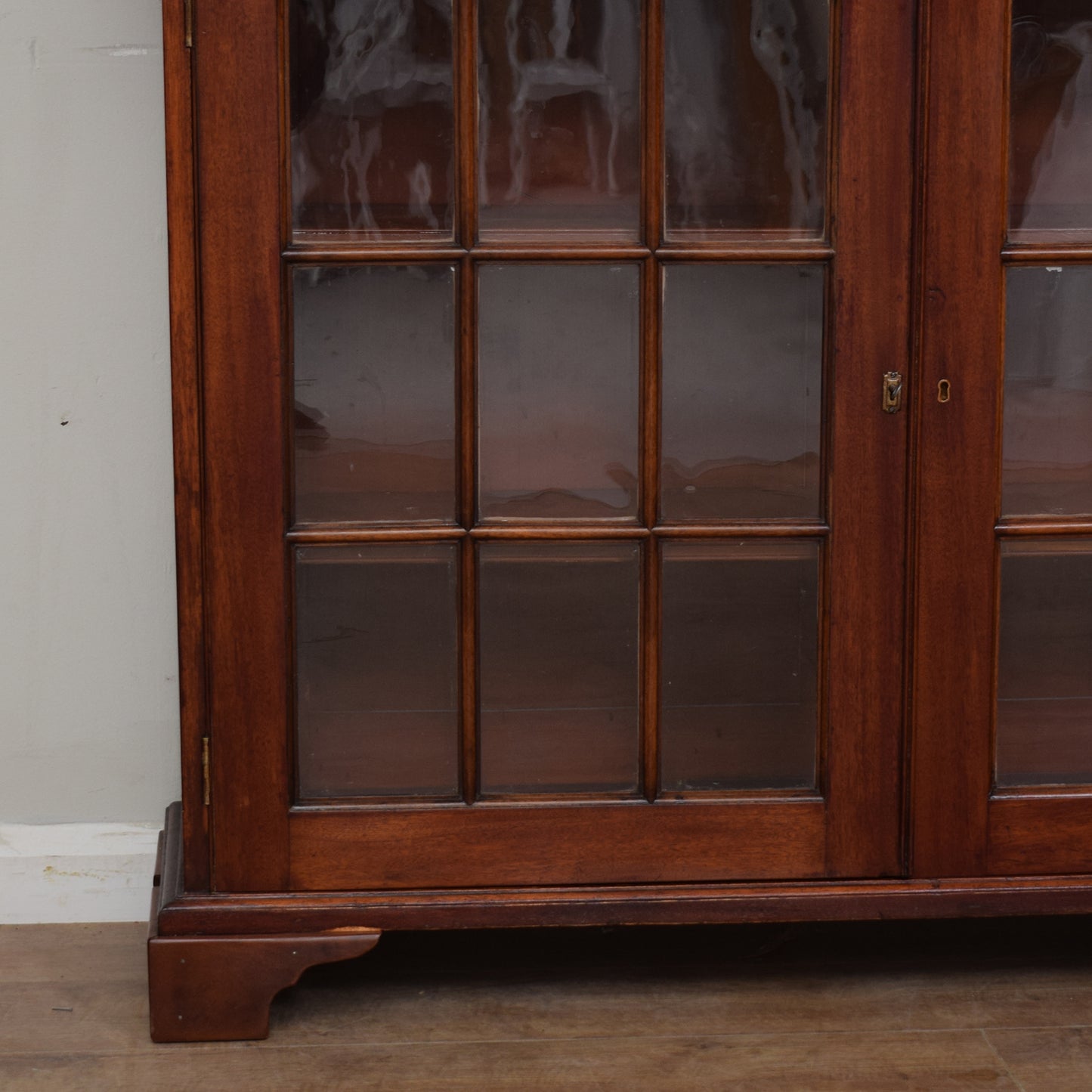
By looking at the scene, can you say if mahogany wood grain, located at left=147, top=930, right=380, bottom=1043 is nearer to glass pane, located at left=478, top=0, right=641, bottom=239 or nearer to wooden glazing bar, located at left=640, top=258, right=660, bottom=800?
wooden glazing bar, located at left=640, top=258, right=660, bottom=800

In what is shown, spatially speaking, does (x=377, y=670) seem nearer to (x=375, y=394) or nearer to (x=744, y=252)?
(x=375, y=394)

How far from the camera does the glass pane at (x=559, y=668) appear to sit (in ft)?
5.08

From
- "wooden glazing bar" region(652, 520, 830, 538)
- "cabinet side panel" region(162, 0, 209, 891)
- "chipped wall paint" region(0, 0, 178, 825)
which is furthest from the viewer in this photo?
→ "chipped wall paint" region(0, 0, 178, 825)

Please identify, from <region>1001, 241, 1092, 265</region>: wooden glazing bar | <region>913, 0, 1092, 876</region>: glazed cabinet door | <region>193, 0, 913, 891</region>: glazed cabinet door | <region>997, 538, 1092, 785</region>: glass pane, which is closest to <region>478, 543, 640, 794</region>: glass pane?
<region>193, 0, 913, 891</region>: glazed cabinet door


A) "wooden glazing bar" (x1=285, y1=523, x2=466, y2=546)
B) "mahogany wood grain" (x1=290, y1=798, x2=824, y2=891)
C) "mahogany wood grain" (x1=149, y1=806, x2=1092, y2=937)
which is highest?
"wooden glazing bar" (x1=285, y1=523, x2=466, y2=546)

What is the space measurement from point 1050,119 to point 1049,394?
32 centimetres

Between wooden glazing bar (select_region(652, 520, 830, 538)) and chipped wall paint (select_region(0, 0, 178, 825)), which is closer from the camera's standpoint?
wooden glazing bar (select_region(652, 520, 830, 538))

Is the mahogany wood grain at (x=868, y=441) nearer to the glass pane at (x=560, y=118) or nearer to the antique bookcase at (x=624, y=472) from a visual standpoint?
the antique bookcase at (x=624, y=472)

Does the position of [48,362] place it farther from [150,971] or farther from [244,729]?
[150,971]

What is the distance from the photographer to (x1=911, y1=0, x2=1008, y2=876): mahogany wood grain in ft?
4.83

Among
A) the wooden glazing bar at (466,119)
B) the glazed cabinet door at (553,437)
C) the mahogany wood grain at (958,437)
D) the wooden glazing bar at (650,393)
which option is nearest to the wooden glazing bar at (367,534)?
the glazed cabinet door at (553,437)

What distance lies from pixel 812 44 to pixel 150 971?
4.30 ft

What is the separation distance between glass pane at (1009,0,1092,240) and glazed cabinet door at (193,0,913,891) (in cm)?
15

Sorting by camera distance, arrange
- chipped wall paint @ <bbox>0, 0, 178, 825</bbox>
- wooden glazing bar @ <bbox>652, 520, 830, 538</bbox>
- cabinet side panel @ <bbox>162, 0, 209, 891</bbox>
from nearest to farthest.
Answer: cabinet side panel @ <bbox>162, 0, 209, 891</bbox>
wooden glazing bar @ <bbox>652, 520, 830, 538</bbox>
chipped wall paint @ <bbox>0, 0, 178, 825</bbox>
